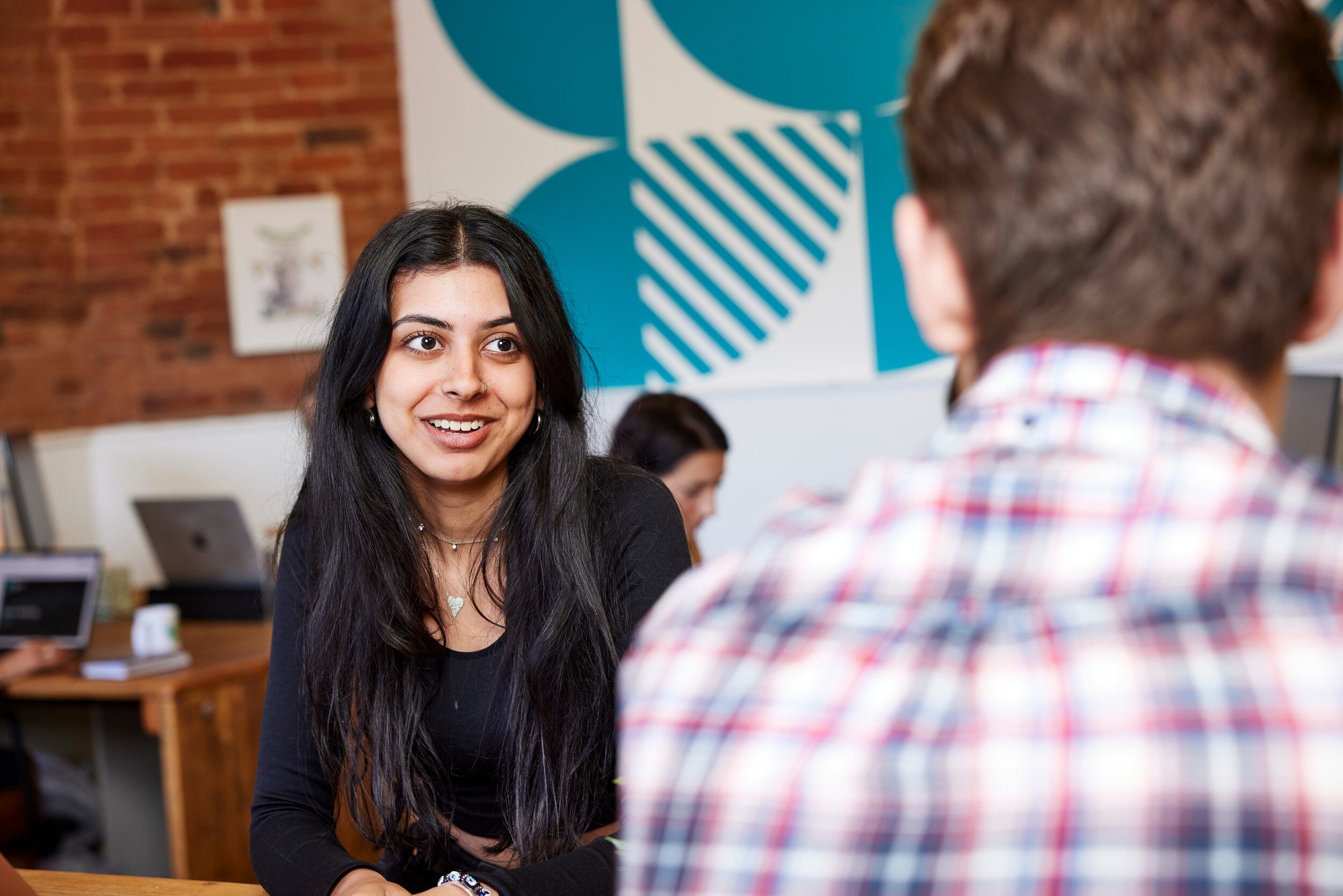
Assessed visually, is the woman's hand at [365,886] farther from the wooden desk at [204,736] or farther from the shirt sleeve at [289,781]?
the wooden desk at [204,736]

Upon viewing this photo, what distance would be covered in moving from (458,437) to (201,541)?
7.35ft

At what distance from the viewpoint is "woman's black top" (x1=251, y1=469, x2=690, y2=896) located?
1591 millimetres

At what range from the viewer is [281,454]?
4309 mm

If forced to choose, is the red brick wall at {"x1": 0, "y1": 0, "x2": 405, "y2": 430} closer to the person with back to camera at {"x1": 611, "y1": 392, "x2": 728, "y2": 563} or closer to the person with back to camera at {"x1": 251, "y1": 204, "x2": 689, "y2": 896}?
the person with back to camera at {"x1": 611, "y1": 392, "x2": 728, "y2": 563}

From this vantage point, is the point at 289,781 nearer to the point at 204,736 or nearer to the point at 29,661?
the point at 204,736

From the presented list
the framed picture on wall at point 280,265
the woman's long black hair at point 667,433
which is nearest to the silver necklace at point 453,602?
the woman's long black hair at point 667,433

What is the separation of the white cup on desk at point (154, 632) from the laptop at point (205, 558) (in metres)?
0.36

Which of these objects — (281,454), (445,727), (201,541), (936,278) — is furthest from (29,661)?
(936,278)

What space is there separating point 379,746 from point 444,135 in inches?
126

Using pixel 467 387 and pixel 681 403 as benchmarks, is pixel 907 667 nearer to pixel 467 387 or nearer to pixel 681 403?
pixel 467 387

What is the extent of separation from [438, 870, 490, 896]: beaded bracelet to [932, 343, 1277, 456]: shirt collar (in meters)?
0.99

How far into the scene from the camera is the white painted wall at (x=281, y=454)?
400 centimetres

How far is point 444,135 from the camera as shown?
4395 millimetres

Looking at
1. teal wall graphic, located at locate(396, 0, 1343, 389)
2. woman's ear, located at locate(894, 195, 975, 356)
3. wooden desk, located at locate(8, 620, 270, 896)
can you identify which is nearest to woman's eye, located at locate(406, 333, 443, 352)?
woman's ear, located at locate(894, 195, 975, 356)
